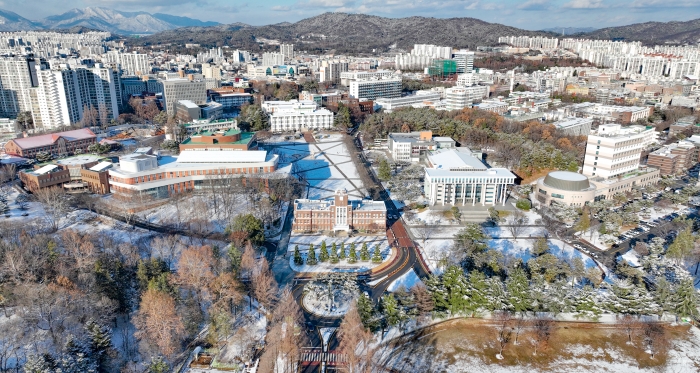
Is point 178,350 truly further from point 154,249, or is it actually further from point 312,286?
point 154,249

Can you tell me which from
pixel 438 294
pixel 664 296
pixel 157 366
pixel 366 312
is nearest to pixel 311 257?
pixel 366 312

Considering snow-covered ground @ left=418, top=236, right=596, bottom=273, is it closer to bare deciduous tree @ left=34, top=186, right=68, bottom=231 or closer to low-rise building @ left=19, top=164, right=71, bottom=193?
bare deciduous tree @ left=34, top=186, right=68, bottom=231

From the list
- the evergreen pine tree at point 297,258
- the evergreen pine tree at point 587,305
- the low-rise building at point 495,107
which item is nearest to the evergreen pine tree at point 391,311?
the evergreen pine tree at point 297,258

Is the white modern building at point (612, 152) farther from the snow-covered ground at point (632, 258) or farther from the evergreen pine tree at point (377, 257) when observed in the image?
the evergreen pine tree at point (377, 257)

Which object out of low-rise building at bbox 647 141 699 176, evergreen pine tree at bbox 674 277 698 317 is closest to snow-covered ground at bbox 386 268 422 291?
evergreen pine tree at bbox 674 277 698 317

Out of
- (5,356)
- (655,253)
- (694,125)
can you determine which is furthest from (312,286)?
(694,125)

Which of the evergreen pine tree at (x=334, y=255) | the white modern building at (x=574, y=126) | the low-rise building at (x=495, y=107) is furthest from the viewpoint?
the low-rise building at (x=495, y=107)
